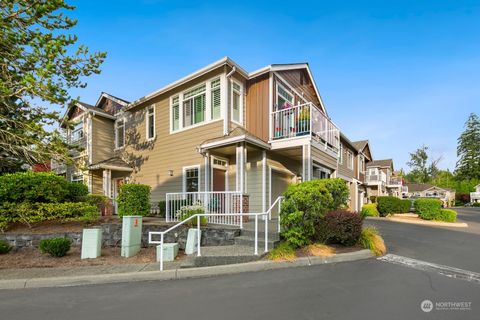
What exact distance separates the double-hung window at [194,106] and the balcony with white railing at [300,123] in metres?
3.02

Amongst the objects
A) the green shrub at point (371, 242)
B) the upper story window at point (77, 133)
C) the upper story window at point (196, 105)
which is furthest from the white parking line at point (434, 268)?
the upper story window at point (77, 133)

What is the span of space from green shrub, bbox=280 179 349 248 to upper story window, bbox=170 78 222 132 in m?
5.26

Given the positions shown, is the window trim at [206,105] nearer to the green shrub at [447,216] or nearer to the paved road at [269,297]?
the paved road at [269,297]

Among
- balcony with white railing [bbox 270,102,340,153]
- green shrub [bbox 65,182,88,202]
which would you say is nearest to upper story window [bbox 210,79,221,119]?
balcony with white railing [bbox 270,102,340,153]

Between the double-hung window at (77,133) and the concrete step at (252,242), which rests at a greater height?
the double-hung window at (77,133)

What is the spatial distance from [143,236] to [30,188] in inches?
167

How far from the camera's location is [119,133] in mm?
16344

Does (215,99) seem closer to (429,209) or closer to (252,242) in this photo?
(252,242)

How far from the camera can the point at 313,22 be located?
12.0 meters

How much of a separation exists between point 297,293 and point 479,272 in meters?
4.36

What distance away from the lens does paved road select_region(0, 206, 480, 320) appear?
3.86 meters

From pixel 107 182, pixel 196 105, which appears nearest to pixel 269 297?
pixel 196 105

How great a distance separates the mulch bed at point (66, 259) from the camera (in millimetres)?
6731

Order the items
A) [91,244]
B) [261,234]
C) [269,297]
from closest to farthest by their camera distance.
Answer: [269,297], [91,244], [261,234]
